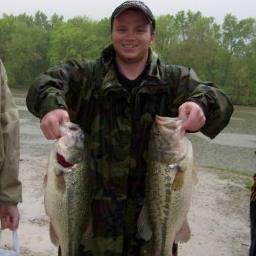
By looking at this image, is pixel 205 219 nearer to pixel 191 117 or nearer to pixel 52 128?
pixel 191 117

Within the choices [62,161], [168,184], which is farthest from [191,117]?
[62,161]

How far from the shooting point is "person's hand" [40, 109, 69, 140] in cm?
307

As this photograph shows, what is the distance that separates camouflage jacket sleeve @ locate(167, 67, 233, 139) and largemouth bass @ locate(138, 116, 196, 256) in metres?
0.31

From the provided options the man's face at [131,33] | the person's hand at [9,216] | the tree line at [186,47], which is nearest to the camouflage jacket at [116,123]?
the man's face at [131,33]

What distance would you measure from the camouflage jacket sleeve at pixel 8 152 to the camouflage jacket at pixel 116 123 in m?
0.58

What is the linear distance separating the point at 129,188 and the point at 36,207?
5.10 metres

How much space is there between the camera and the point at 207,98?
11.5 ft

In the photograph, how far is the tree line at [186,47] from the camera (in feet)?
227

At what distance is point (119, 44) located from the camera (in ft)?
12.1

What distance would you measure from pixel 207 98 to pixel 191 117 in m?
0.37

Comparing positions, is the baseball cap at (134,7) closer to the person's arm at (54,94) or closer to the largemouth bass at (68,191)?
the person's arm at (54,94)

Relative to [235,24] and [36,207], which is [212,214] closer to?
[36,207]

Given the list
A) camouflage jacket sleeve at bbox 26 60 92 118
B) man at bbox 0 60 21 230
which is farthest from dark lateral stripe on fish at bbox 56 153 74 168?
man at bbox 0 60 21 230

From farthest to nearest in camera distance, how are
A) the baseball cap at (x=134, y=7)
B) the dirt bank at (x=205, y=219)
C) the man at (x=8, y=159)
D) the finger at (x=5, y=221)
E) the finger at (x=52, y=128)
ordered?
the dirt bank at (x=205, y=219), the finger at (x=5, y=221), the man at (x=8, y=159), the baseball cap at (x=134, y=7), the finger at (x=52, y=128)
